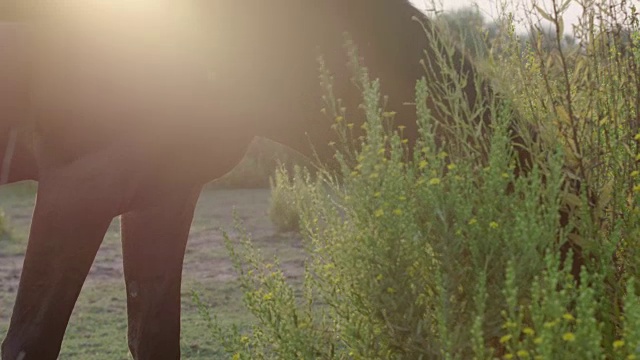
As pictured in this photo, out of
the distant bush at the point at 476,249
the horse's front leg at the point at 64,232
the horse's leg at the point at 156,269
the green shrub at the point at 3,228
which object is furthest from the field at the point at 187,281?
the distant bush at the point at 476,249

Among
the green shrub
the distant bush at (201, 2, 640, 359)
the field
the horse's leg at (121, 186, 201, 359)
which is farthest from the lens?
the green shrub

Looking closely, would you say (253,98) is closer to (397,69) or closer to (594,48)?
(397,69)

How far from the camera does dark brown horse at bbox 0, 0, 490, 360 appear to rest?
313cm

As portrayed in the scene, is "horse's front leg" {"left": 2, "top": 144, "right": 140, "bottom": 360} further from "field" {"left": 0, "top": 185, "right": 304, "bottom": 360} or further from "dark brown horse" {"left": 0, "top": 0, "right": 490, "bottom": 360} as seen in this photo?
"field" {"left": 0, "top": 185, "right": 304, "bottom": 360}

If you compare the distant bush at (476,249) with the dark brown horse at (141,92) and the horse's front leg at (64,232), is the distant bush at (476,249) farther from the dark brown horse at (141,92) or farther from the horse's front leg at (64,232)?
the horse's front leg at (64,232)

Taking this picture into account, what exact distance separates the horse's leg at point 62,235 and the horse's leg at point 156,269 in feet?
1.55

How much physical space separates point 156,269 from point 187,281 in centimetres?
257

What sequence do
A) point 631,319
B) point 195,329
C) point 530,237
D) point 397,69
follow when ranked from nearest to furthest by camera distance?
point 631,319 → point 530,237 → point 397,69 → point 195,329

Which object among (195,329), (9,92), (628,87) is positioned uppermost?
(9,92)

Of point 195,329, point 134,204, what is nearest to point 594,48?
point 134,204

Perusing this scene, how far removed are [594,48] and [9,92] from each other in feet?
5.70

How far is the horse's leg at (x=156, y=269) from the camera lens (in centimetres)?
370

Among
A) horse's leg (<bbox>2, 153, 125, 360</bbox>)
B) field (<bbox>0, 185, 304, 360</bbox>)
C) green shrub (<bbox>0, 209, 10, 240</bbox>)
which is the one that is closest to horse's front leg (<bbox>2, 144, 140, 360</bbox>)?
horse's leg (<bbox>2, 153, 125, 360</bbox>)

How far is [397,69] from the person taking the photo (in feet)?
10.4
